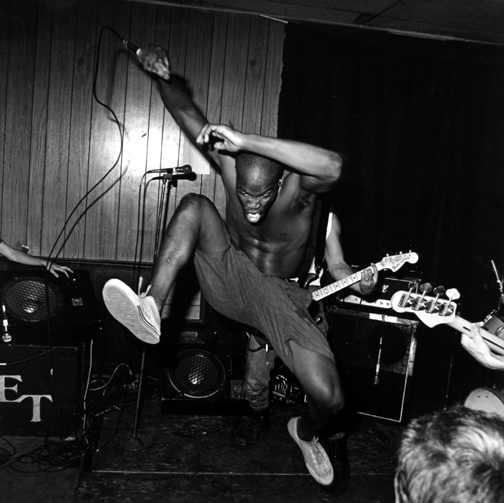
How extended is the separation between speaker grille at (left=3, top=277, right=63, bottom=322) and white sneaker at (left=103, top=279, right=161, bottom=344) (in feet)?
4.50

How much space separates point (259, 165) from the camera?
2.88 meters

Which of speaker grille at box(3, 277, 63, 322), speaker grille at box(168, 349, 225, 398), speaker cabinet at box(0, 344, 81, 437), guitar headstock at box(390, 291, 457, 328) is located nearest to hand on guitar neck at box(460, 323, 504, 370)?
guitar headstock at box(390, 291, 457, 328)

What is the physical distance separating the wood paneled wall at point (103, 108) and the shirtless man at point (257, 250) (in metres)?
1.92

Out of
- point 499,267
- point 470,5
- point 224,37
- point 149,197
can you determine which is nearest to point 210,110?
point 224,37

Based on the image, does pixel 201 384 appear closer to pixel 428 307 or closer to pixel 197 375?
pixel 197 375

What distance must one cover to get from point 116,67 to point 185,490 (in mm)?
3764

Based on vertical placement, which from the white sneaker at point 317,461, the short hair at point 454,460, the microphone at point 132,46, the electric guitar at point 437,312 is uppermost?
the microphone at point 132,46

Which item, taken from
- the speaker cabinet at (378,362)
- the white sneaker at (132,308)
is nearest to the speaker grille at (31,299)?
the white sneaker at (132,308)

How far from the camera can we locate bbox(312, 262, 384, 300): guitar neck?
376 centimetres

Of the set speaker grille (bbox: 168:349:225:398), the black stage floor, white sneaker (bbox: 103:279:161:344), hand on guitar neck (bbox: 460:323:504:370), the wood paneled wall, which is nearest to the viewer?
white sneaker (bbox: 103:279:161:344)

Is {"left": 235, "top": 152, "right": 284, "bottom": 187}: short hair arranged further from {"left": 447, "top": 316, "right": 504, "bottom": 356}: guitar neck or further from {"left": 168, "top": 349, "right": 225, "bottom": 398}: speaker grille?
{"left": 168, "top": 349, "right": 225, "bottom": 398}: speaker grille

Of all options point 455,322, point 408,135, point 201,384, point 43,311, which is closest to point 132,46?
point 43,311

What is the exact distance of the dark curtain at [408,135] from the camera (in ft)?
16.6

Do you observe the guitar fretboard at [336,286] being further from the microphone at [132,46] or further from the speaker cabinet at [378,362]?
the microphone at [132,46]
